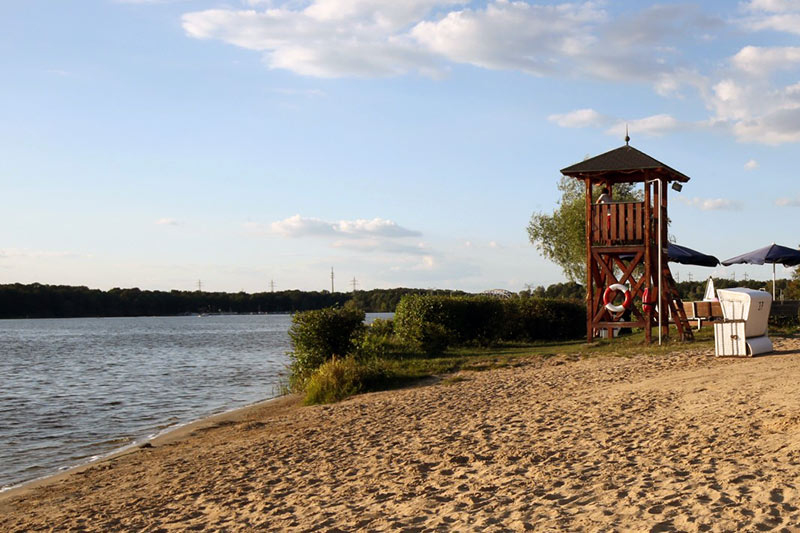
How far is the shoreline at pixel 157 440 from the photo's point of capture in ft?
34.7

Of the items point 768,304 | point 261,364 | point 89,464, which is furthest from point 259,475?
point 261,364

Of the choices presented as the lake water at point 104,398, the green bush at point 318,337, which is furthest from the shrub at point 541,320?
the lake water at point 104,398

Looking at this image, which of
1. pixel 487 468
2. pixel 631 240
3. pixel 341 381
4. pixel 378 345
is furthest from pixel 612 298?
pixel 487 468

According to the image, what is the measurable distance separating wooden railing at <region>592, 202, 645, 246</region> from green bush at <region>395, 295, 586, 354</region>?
432cm

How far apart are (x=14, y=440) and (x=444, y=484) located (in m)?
10.8

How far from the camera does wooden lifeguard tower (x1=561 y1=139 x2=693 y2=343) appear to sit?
20.7 meters

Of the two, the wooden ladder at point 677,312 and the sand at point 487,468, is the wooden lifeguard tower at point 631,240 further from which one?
the sand at point 487,468

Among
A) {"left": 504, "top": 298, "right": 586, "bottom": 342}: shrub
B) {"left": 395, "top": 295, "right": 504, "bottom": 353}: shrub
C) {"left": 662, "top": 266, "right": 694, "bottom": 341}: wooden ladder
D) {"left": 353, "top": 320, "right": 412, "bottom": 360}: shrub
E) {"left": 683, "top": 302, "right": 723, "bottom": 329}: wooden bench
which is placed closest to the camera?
{"left": 662, "top": 266, "right": 694, "bottom": 341}: wooden ladder

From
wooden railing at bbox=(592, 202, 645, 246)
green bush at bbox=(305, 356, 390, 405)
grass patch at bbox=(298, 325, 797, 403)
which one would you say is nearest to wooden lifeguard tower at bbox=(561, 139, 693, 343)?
wooden railing at bbox=(592, 202, 645, 246)

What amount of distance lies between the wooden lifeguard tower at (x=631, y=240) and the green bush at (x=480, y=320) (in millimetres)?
3123

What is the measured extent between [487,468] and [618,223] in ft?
47.0

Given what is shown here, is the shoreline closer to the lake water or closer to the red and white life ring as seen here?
the lake water

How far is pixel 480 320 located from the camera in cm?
2439

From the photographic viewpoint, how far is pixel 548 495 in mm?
6840
